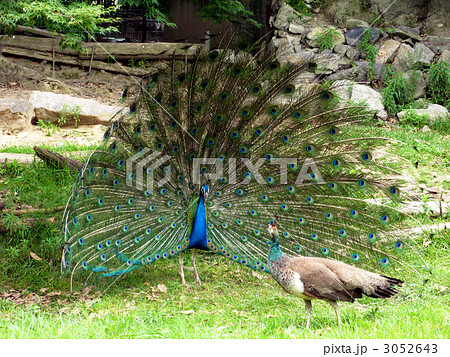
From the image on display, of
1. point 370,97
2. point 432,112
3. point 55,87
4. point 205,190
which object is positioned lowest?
point 205,190

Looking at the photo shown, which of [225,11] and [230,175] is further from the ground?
[225,11]

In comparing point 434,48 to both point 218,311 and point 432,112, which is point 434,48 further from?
point 218,311

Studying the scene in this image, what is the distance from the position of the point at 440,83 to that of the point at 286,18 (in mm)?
3911

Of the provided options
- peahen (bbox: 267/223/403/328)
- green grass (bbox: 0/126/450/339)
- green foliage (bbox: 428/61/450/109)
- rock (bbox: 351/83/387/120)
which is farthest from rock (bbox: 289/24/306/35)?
peahen (bbox: 267/223/403/328)

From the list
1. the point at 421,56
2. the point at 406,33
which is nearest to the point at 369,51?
the point at 421,56

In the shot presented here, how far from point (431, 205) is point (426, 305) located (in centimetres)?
235

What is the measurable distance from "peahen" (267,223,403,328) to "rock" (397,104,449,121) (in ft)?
24.1

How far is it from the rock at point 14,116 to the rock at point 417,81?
7561 mm

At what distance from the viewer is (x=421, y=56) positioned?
11375mm

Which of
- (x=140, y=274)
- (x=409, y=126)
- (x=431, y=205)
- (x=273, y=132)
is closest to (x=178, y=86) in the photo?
(x=273, y=132)

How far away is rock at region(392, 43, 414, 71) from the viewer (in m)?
11.4

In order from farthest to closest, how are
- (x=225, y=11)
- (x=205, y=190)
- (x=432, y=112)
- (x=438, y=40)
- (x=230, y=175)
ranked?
(x=225, y=11) < (x=438, y=40) < (x=432, y=112) < (x=230, y=175) < (x=205, y=190)

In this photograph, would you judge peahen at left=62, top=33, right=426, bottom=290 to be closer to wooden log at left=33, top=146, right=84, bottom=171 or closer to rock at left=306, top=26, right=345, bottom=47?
wooden log at left=33, top=146, right=84, bottom=171

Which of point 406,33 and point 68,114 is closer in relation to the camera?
point 68,114
